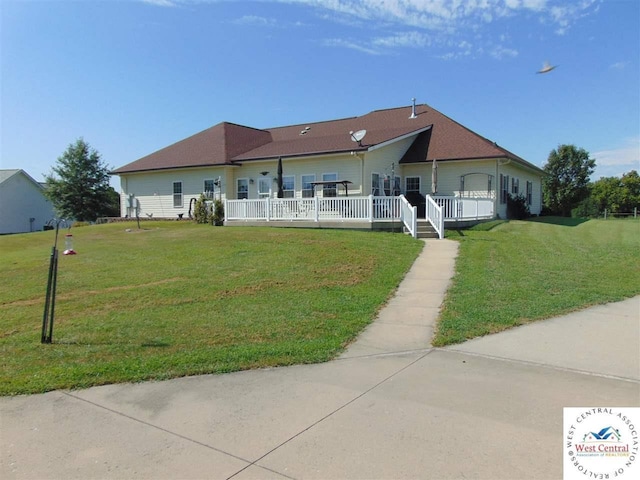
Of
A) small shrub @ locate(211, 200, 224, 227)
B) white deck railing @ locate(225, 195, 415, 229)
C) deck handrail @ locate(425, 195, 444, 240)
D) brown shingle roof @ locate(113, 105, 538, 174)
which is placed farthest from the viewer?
brown shingle roof @ locate(113, 105, 538, 174)

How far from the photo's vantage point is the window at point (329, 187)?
22.2m

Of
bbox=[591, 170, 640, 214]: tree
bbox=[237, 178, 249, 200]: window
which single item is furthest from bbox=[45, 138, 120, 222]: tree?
bbox=[591, 170, 640, 214]: tree

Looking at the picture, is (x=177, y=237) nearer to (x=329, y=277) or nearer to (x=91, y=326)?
(x=329, y=277)

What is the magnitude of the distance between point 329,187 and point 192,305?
1554cm

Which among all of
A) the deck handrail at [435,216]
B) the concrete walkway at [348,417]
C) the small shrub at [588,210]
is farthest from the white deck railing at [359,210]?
the small shrub at [588,210]

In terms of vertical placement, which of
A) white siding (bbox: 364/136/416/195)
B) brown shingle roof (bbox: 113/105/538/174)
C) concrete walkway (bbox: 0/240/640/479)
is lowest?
concrete walkway (bbox: 0/240/640/479)

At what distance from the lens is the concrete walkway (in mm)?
3051

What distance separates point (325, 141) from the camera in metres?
24.1

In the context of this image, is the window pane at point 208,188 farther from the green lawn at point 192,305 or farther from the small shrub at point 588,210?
the small shrub at point 588,210

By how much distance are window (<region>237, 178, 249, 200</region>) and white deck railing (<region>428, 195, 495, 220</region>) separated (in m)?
11.3

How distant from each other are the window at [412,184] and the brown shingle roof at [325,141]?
106 cm

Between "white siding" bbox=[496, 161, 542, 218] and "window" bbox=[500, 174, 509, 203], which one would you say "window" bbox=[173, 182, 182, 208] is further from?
"window" bbox=[500, 174, 509, 203]

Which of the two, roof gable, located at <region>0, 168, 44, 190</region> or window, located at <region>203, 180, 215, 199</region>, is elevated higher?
roof gable, located at <region>0, 168, 44, 190</region>

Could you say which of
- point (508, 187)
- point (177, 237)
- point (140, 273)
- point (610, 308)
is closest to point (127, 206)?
point (177, 237)
